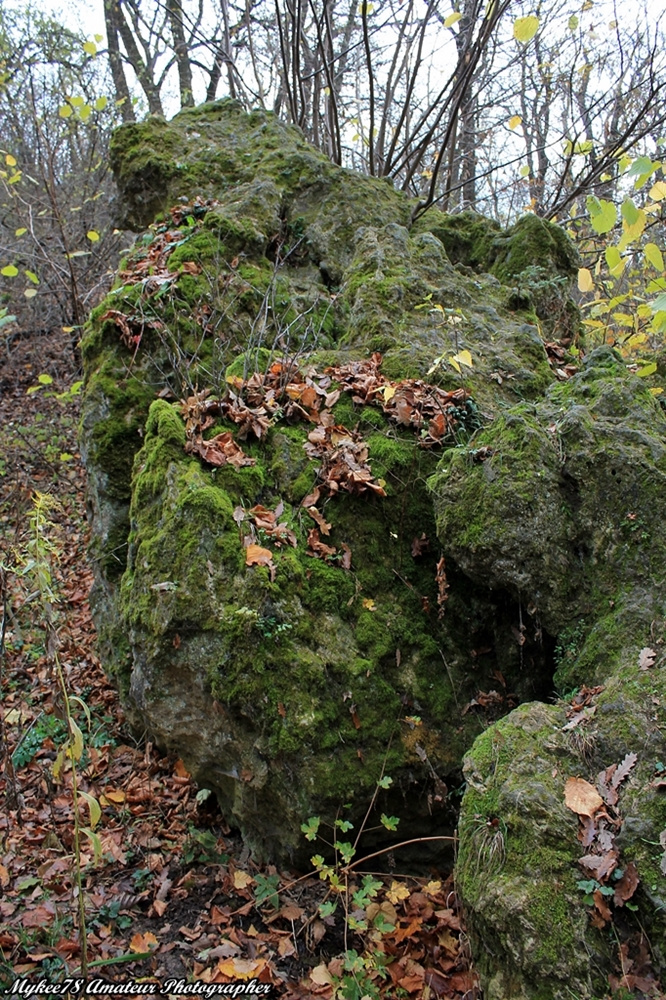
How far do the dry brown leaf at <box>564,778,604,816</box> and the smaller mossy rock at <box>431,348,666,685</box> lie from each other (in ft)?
2.32

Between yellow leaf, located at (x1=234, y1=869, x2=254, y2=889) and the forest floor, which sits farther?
yellow leaf, located at (x1=234, y1=869, x2=254, y2=889)

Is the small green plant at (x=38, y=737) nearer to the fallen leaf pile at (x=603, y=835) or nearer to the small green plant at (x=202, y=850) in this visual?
the small green plant at (x=202, y=850)

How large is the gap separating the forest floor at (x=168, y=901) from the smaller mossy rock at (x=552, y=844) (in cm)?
66

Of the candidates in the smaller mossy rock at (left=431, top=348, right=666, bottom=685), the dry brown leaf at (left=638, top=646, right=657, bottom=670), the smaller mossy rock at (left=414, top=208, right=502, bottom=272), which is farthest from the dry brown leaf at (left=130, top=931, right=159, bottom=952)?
the smaller mossy rock at (left=414, top=208, right=502, bottom=272)

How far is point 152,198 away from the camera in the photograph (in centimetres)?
687

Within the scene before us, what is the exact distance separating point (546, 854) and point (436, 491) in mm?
1899

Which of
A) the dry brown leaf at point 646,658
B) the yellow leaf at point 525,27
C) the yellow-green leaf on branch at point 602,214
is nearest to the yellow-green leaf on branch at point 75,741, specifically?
the dry brown leaf at point 646,658

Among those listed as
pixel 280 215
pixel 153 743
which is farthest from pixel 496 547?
pixel 280 215

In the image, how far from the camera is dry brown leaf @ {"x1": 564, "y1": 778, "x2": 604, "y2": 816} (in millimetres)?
2490

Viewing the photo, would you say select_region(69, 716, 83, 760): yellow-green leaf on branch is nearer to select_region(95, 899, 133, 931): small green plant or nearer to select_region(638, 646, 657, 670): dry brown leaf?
select_region(95, 899, 133, 931): small green plant

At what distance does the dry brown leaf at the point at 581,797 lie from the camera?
249 centimetres

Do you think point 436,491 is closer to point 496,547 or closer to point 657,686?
point 496,547

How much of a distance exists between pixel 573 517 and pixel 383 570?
1.19 meters

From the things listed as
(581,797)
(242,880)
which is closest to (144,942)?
(242,880)
